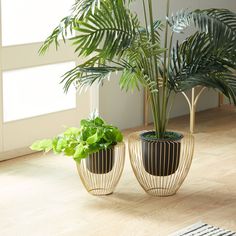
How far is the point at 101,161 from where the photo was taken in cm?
393

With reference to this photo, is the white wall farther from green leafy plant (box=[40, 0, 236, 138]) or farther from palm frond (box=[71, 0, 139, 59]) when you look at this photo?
palm frond (box=[71, 0, 139, 59])

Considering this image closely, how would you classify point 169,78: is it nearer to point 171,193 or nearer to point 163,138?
point 163,138

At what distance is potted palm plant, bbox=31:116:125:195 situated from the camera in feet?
12.8

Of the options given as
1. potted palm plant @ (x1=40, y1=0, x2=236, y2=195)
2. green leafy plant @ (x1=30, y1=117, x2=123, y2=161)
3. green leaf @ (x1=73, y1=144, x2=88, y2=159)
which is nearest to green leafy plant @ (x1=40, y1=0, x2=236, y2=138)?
potted palm plant @ (x1=40, y1=0, x2=236, y2=195)

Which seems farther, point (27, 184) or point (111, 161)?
point (27, 184)

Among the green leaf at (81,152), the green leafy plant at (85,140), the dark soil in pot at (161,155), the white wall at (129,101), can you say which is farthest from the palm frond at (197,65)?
the white wall at (129,101)

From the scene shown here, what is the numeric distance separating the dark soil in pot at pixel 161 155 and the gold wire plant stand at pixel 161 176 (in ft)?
0.08

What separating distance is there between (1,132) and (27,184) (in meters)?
0.63

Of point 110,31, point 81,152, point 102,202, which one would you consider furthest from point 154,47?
point 102,202

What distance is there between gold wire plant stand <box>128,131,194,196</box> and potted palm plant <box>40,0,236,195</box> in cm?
4

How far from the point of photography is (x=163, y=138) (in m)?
4.02

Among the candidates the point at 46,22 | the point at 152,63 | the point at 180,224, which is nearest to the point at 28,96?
the point at 46,22

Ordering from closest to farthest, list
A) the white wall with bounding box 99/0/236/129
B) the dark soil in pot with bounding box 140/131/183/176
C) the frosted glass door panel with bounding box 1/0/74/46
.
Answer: the dark soil in pot with bounding box 140/131/183/176 < the frosted glass door panel with bounding box 1/0/74/46 < the white wall with bounding box 99/0/236/129

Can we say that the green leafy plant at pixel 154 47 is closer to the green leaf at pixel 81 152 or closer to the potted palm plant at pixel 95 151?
the potted palm plant at pixel 95 151
